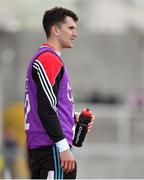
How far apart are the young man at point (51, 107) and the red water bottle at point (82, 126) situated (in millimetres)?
116

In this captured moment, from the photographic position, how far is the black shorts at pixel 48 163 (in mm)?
5738

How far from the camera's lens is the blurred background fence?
21.7m

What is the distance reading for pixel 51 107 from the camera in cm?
563

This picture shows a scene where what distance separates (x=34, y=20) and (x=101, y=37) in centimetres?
692

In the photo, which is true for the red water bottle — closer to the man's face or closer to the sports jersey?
the sports jersey

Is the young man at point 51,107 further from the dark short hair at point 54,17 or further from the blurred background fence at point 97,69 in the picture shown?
the blurred background fence at point 97,69

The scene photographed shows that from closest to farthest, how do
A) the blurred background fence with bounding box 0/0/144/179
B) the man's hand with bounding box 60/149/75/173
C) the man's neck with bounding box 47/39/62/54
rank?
the man's hand with bounding box 60/149/75/173
the man's neck with bounding box 47/39/62/54
the blurred background fence with bounding box 0/0/144/179

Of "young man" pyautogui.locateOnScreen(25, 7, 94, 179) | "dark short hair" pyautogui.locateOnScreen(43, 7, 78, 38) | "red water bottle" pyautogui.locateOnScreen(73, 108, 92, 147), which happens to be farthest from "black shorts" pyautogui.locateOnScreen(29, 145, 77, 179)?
"dark short hair" pyautogui.locateOnScreen(43, 7, 78, 38)

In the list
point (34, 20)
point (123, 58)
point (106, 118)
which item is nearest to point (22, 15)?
point (34, 20)

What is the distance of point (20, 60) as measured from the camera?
36.2m

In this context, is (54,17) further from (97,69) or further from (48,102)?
(97,69)

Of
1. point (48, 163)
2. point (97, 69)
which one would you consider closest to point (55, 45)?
point (48, 163)

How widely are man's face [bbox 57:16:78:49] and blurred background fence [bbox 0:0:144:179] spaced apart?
39.3 ft

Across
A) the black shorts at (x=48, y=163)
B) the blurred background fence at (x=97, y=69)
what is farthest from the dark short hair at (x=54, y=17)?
the blurred background fence at (x=97, y=69)
